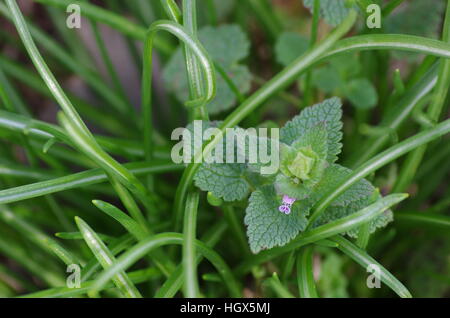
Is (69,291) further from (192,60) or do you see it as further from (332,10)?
(332,10)

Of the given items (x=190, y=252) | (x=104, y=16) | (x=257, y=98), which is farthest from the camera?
(x=104, y=16)

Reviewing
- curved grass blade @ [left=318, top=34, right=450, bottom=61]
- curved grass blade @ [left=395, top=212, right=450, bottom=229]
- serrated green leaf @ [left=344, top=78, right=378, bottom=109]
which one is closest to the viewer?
curved grass blade @ [left=318, top=34, right=450, bottom=61]

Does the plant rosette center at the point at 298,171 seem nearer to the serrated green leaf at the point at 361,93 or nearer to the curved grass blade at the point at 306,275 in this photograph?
the curved grass blade at the point at 306,275

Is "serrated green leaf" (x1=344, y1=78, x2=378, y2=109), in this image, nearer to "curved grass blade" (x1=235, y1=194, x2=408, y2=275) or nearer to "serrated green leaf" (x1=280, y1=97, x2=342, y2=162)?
"serrated green leaf" (x1=280, y1=97, x2=342, y2=162)

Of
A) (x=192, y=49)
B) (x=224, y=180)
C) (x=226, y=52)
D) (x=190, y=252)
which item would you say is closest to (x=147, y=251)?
(x=190, y=252)

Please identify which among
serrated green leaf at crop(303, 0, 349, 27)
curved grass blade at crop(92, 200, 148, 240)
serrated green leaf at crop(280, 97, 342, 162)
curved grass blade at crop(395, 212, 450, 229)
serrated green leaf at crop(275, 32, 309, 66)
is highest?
serrated green leaf at crop(275, 32, 309, 66)

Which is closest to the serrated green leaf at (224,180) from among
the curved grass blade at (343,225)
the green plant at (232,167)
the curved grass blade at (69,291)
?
the green plant at (232,167)

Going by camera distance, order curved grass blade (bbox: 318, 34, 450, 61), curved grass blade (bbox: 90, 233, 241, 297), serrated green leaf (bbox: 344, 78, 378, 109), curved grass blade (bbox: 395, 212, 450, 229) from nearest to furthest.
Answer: curved grass blade (bbox: 90, 233, 241, 297), curved grass blade (bbox: 318, 34, 450, 61), curved grass blade (bbox: 395, 212, 450, 229), serrated green leaf (bbox: 344, 78, 378, 109)

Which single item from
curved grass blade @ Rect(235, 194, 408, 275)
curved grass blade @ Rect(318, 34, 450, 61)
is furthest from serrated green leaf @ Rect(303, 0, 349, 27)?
curved grass blade @ Rect(235, 194, 408, 275)
